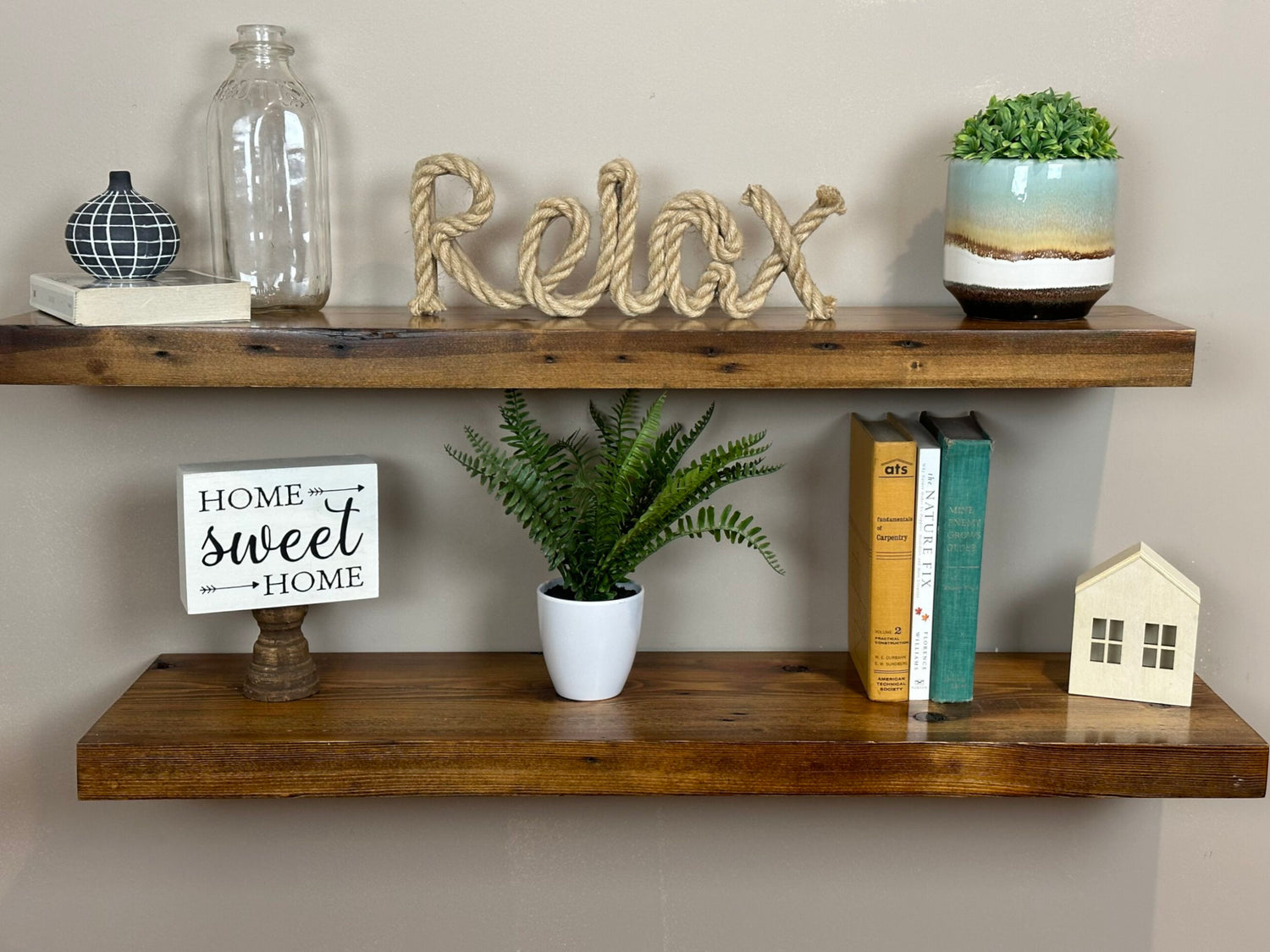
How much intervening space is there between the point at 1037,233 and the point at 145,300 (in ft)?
2.37

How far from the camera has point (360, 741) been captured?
1017 mm

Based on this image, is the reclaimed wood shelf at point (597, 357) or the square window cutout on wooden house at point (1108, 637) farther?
the square window cutout on wooden house at point (1108, 637)

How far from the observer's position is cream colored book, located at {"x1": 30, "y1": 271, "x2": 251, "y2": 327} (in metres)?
0.97

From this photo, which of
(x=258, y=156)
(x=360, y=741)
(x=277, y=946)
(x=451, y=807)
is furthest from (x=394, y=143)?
(x=277, y=946)

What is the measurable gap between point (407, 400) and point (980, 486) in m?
0.54

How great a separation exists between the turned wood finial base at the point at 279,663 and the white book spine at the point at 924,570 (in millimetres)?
549

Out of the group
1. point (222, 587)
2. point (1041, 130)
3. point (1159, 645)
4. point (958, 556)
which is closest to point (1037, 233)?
point (1041, 130)

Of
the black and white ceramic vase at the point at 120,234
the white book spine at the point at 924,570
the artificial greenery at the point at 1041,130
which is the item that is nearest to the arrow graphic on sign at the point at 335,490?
the black and white ceramic vase at the point at 120,234

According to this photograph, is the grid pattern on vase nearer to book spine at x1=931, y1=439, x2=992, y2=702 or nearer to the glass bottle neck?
the glass bottle neck

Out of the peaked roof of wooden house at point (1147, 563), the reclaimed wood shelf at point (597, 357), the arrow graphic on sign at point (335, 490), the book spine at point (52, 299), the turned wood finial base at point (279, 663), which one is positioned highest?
the book spine at point (52, 299)

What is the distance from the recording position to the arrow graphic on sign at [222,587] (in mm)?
1040

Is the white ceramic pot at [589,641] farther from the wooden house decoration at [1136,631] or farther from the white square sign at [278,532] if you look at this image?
the wooden house decoration at [1136,631]

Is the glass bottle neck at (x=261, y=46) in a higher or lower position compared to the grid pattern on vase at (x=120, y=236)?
higher

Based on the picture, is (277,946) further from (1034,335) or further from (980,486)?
(1034,335)
